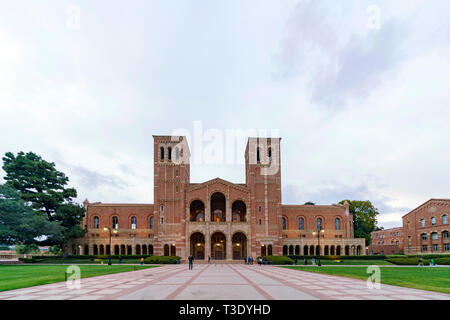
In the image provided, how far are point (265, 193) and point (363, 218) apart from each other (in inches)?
1124

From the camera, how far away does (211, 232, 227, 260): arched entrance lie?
205 ft

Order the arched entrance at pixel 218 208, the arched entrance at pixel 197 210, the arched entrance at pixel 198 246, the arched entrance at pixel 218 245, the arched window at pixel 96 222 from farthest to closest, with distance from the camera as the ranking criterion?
the arched entrance at pixel 218 208 → the arched window at pixel 96 222 → the arched entrance at pixel 197 210 → the arched entrance at pixel 218 245 → the arched entrance at pixel 198 246

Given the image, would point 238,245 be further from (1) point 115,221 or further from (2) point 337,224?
(1) point 115,221

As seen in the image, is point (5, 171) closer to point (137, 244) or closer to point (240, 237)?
point (137, 244)

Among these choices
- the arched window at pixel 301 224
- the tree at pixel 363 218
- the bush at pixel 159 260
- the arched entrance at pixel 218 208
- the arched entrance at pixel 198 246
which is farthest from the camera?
the tree at pixel 363 218

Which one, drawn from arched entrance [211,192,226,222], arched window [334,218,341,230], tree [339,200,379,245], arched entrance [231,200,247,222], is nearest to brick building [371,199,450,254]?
tree [339,200,379,245]

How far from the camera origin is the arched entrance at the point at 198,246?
202ft

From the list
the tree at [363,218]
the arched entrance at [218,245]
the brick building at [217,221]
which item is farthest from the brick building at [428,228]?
the arched entrance at [218,245]

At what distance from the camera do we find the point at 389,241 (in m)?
90.4

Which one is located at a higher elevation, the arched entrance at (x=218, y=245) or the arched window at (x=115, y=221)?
the arched window at (x=115, y=221)

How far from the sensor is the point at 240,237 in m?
63.1

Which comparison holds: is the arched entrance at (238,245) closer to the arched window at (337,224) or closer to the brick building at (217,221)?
the brick building at (217,221)

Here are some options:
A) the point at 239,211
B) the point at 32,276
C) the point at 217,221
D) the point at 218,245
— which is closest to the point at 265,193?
the point at 217,221
